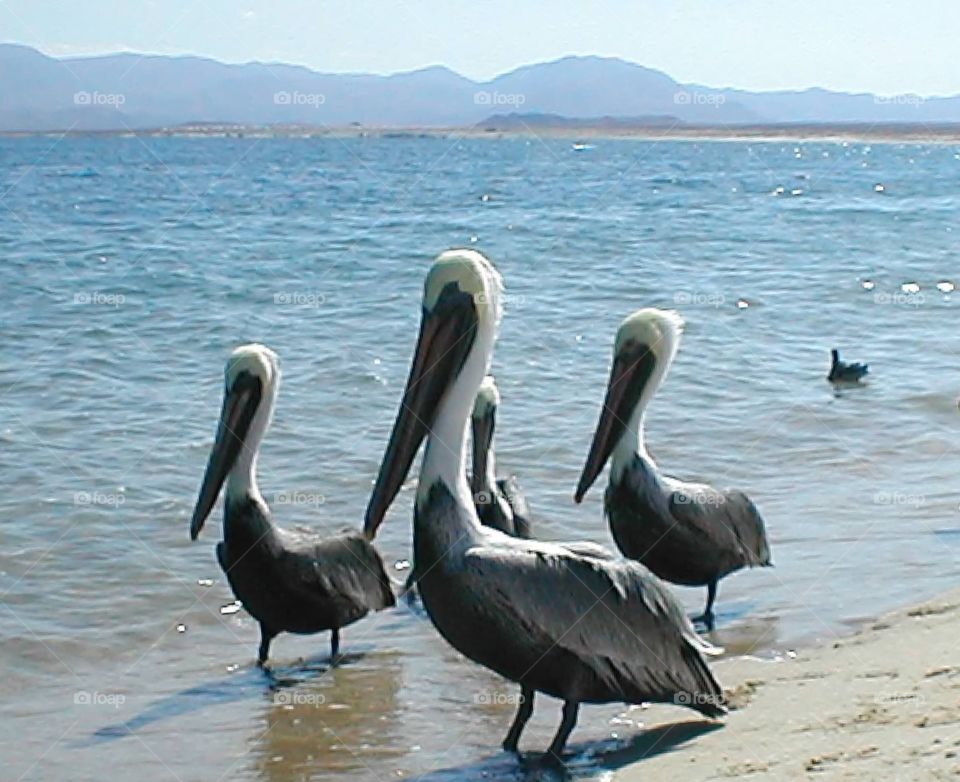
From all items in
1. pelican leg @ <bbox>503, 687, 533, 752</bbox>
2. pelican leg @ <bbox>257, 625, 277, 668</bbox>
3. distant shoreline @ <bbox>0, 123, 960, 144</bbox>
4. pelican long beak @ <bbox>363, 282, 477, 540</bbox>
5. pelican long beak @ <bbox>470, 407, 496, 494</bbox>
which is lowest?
distant shoreline @ <bbox>0, 123, 960, 144</bbox>

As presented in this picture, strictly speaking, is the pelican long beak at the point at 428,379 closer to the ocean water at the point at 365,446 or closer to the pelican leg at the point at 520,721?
the pelican leg at the point at 520,721

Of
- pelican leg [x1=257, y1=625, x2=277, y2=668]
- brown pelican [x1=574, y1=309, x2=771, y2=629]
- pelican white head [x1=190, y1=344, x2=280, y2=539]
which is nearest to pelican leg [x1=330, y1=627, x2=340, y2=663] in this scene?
pelican leg [x1=257, y1=625, x2=277, y2=668]

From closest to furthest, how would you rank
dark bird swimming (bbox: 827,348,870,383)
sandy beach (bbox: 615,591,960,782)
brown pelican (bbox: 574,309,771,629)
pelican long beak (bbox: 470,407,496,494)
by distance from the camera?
sandy beach (bbox: 615,591,960,782), brown pelican (bbox: 574,309,771,629), pelican long beak (bbox: 470,407,496,494), dark bird swimming (bbox: 827,348,870,383)

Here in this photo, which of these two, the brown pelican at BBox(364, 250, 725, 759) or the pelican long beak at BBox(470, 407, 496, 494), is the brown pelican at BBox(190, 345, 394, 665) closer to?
the pelican long beak at BBox(470, 407, 496, 494)

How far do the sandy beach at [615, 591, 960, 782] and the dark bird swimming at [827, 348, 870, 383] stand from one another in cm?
717

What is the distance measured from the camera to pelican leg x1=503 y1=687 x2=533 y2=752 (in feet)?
17.0

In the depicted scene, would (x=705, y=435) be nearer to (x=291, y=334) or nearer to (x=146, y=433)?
(x=146, y=433)

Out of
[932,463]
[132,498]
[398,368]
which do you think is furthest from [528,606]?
[398,368]

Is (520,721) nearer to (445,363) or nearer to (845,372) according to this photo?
(445,363)

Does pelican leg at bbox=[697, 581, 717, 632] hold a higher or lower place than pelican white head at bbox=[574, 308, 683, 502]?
lower

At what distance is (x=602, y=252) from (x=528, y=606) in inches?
745

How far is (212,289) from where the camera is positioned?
1808 cm

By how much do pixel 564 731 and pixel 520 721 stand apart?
273mm

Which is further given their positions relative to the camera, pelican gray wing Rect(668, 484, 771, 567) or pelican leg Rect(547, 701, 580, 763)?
pelican gray wing Rect(668, 484, 771, 567)
